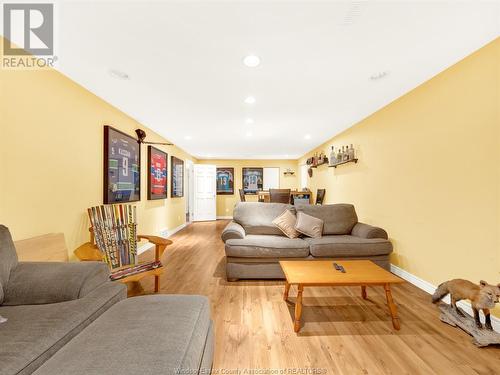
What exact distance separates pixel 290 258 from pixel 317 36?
2340mm

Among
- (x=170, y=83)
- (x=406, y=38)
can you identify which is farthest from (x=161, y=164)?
(x=406, y=38)

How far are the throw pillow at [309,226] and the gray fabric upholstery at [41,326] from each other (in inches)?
92.3

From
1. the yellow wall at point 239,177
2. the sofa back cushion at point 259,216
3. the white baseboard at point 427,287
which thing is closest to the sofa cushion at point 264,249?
the sofa back cushion at point 259,216

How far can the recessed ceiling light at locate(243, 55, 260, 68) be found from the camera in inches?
79.4

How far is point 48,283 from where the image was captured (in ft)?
4.45

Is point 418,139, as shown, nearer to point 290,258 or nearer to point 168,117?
point 290,258

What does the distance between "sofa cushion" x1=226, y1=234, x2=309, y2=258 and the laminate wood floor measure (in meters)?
0.36

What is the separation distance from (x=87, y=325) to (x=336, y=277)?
5.75ft

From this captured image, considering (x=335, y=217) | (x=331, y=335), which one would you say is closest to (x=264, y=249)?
(x=331, y=335)

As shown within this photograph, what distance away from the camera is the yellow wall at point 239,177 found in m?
8.39

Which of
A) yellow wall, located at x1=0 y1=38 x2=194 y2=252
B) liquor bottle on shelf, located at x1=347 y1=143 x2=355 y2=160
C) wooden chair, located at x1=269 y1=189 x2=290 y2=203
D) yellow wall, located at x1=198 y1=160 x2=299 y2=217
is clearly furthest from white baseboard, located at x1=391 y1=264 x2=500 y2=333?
yellow wall, located at x1=198 y1=160 x2=299 y2=217

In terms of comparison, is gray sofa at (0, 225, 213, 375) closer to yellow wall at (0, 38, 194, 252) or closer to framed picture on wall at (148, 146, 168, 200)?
yellow wall at (0, 38, 194, 252)

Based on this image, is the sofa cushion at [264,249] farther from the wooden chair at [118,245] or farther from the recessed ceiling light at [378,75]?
the recessed ceiling light at [378,75]

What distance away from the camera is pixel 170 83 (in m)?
2.51
